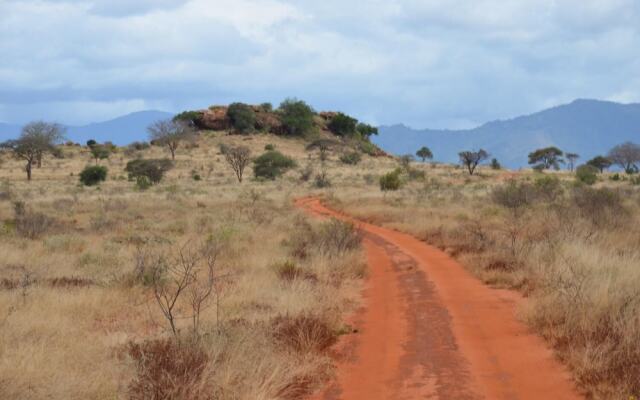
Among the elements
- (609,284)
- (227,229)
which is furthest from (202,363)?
(227,229)

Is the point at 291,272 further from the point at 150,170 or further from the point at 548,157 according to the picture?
the point at 548,157

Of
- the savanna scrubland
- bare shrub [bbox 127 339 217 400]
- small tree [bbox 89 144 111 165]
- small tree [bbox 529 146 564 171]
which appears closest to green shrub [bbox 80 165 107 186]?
small tree [bbox 89 144 111 165]

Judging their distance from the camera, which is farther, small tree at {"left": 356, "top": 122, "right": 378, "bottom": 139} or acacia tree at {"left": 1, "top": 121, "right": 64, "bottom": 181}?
small tree at {"left": 356, "top": 122, "right": 378, "bottom": 139}

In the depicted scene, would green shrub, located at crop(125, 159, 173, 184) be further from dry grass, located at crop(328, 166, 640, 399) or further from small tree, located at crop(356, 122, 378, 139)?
small tree, located at crop(356, 122, 378, 139)

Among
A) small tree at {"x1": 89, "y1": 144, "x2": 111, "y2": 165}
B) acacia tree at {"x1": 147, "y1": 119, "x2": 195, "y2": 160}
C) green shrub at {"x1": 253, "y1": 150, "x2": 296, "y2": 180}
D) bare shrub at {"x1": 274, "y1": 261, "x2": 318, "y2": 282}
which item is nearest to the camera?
bare shrub at {"x1": 274, "y1": 261, "x2": 318, "y2": 282}

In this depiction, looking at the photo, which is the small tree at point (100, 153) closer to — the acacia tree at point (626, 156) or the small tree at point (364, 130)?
the small tree at point (364, 130)

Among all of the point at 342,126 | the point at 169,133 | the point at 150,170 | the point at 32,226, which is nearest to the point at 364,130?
the point at 342,126

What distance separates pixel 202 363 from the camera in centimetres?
600

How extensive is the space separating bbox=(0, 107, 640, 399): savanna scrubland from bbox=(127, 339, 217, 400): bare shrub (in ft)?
0.06

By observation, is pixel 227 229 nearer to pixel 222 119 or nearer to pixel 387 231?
pixel 387 231

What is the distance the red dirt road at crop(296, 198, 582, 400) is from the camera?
639 centimetres

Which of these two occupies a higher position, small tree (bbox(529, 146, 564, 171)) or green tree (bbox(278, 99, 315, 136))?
green tree (bbox(278, 99, 315, 136))

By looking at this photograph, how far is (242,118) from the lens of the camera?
98562 millimetres

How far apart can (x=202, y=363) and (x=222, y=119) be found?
97.9 meters
